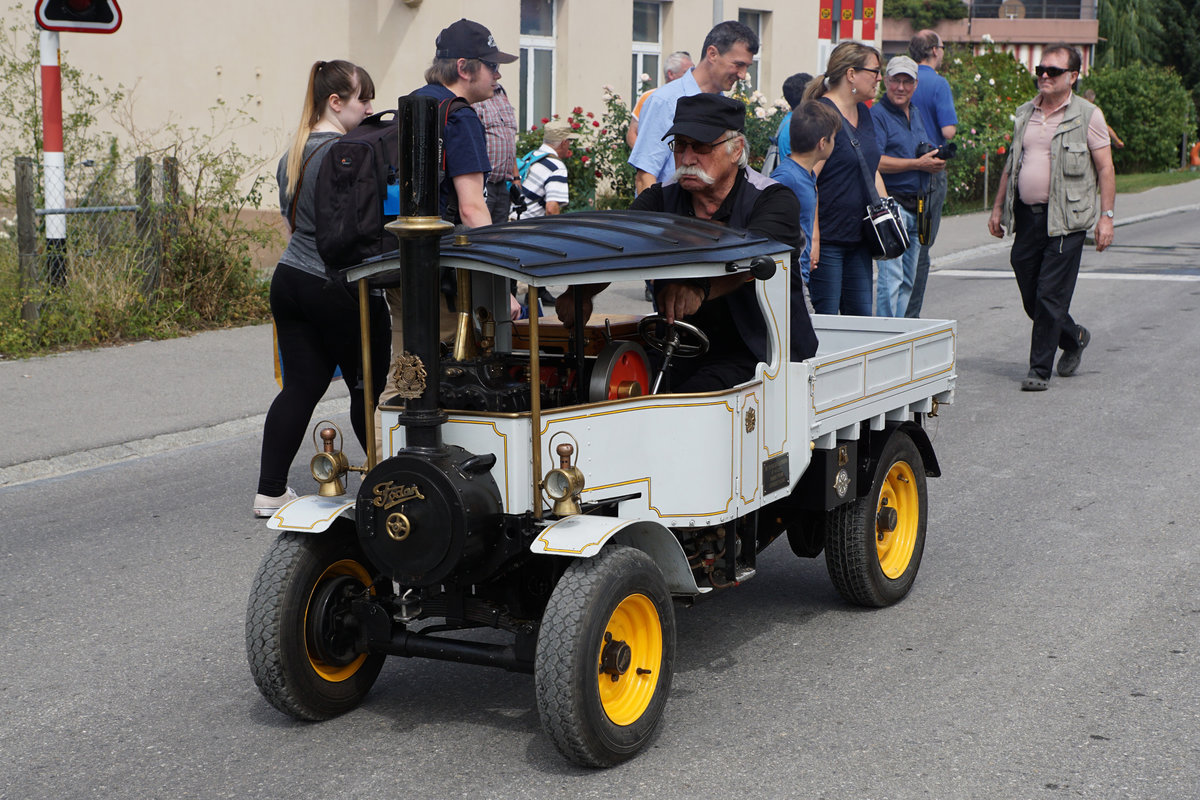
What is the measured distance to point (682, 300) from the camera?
175 inches

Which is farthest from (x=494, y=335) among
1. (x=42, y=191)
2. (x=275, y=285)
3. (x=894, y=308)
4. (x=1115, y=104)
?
(x=1115, y=104)

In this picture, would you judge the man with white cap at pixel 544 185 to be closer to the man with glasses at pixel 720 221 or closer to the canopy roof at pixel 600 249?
the man with glasses at pixel 720 221

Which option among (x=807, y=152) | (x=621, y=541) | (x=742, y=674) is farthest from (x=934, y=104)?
(x=621, y=541)

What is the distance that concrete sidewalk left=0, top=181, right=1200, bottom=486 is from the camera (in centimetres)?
787

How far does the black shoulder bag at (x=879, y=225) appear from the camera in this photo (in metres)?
7.77

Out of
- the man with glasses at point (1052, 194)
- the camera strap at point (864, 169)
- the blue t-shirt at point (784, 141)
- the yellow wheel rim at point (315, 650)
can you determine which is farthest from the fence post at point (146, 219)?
the yellow wheel rim at point (315, 650)

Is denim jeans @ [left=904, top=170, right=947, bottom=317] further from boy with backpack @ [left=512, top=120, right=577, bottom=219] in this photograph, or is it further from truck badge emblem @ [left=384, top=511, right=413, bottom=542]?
truck badge emblem @ [left=384, top=511, right=413, bottom=542]

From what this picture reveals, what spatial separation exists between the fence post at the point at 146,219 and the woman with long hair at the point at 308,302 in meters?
5.13

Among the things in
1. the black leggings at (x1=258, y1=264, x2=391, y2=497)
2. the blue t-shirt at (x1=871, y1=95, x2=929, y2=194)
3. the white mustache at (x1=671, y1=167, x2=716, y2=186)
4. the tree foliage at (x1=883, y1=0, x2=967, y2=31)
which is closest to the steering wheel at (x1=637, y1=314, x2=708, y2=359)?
the white mustache at (x1=671, y1=167, x2=716, y2=186)

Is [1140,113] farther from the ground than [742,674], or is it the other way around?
[1140,113]

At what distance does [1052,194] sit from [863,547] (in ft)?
16.9

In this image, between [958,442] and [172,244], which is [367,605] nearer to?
[958,442]

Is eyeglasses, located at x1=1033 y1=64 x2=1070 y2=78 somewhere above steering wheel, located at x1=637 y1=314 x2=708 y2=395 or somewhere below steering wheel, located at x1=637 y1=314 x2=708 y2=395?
above

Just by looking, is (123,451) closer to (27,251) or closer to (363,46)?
(27,251)
